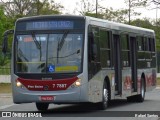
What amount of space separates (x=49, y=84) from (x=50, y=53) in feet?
3.19

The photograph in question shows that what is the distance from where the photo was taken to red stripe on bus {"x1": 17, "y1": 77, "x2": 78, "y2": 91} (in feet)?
56.3

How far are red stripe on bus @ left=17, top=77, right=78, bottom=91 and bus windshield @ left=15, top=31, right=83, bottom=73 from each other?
12.5 inches

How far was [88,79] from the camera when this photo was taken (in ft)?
57.1

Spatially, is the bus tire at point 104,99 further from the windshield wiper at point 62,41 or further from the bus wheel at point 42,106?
the windshield wiper at point 62,41

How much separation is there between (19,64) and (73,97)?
2.12m

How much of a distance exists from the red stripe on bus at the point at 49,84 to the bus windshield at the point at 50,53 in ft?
1.04

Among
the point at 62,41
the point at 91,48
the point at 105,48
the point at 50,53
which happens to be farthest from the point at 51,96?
the point at 105,48

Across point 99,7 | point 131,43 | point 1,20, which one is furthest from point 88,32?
point 99,7

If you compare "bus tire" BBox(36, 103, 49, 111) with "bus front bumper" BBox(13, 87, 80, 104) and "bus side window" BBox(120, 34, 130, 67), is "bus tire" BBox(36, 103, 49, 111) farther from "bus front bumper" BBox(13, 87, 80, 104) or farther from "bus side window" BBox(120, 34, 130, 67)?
"bus side window" BBox(120, 34, 130, 67)

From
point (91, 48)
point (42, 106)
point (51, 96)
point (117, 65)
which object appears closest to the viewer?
point (51, 96)

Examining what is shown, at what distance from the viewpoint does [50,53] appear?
17.5 m

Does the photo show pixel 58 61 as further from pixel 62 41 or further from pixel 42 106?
pixel 42 106

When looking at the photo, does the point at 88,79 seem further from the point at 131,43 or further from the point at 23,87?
the point at 131,43

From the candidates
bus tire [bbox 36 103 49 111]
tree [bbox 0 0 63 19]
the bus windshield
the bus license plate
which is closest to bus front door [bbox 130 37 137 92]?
bus tire [bbox 36 103 49 111]
